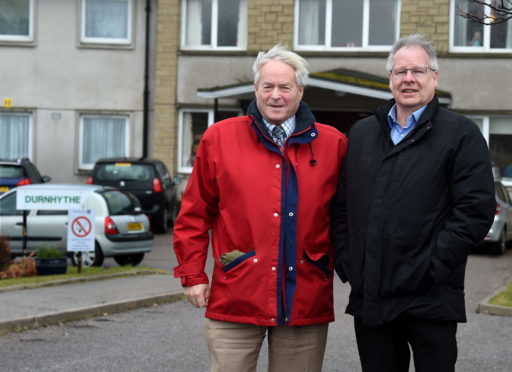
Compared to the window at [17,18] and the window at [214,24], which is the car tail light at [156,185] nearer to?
the window at [214,24]

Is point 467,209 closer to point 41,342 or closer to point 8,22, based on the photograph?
point 41,342

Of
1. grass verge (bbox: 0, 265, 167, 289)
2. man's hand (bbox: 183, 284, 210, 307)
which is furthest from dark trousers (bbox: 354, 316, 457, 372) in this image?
grass verge (bbox: 0, 265, 167, 289)

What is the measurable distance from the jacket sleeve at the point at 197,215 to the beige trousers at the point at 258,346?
10.3 inches

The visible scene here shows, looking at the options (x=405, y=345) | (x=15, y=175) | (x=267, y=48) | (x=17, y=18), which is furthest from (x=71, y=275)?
(x=17, y=18)

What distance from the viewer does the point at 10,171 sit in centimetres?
2219

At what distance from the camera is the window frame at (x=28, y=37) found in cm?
2788

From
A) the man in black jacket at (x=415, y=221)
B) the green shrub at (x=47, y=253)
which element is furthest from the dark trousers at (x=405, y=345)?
the green shrub at (x=47, y=253)

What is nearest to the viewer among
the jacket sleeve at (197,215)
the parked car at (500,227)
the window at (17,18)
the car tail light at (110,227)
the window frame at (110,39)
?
the jacket sleeve at (197,215)

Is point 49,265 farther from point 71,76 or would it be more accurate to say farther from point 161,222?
point 71,76

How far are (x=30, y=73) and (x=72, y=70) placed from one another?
1143 millimetres

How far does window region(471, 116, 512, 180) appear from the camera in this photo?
86.0 ft

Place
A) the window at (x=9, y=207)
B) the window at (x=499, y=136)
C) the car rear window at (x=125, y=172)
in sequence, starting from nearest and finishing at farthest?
the window at (x=9, y=207), the car rear window at (x=125, y=172), the window at (x=499, y=136)

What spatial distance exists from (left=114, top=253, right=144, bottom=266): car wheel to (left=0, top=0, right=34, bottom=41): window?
42.0 ft

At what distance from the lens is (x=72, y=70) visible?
2805 cm
